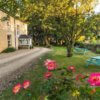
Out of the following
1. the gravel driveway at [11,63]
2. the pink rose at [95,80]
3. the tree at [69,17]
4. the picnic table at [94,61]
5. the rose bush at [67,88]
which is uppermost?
the tree at [69,17]

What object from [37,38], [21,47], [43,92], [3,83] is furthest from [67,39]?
[37,38]

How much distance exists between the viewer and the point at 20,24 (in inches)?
1654

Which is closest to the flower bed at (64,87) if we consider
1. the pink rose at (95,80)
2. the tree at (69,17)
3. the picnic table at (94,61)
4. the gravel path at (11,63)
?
the pink rose at (95,80)

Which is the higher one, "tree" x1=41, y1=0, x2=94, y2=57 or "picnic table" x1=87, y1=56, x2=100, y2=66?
"tree" x1=41, y1=0, x2=94, y2=57

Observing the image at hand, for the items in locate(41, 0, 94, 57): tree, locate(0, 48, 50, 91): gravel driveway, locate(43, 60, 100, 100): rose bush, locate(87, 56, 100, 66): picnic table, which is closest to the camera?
locate(43, 60, 100, 100): rose bush

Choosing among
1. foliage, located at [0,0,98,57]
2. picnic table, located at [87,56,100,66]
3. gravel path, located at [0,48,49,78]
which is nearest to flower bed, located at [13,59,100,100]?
gravel path, located at [0,48,49,78]

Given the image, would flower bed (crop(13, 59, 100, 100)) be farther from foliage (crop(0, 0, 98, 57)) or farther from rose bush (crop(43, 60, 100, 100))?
foliage (crop(0, 0, 98, 57))

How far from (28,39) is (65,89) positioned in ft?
136

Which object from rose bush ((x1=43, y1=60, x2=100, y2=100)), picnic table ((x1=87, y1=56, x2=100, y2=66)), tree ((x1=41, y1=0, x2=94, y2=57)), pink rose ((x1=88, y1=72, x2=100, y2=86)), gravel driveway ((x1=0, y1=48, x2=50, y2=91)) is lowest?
gravel driveway ((x1=0, y1=48, x2=50, y2=91))

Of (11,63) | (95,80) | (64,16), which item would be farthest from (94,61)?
(95,80)

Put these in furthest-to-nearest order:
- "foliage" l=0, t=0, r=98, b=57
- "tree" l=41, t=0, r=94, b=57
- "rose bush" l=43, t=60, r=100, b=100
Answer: "tree" l=41, t=0, r=94, b=57, "foliage" l=0, t=0, r=98, b=57, "rose bush" l=43, t=60, r=100, b=100

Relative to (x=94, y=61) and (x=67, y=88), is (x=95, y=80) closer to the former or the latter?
(x=67, y=88)

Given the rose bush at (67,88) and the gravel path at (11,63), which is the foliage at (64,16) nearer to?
the gravel path at (11,63)

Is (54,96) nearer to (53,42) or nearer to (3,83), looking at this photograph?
(3,83)
